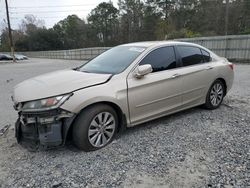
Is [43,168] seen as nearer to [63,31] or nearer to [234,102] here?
[234,102]

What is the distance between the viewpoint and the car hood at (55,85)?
10.7ft

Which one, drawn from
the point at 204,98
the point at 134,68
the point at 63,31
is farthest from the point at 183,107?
the point at 63,31

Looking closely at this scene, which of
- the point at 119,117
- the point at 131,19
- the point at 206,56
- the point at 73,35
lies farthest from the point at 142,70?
the point at 73,35

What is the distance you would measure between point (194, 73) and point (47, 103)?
282 centimetres

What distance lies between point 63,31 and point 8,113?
198 feet

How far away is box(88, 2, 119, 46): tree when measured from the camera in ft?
180

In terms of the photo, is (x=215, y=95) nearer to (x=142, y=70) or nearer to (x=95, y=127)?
(x=142, y=70)

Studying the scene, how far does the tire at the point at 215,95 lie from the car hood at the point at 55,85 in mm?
2445

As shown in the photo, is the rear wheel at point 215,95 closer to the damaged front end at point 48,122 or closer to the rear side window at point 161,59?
the rear side window at point 161,59

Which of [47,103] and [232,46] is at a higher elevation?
[232,46]

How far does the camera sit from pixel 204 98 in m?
4.93

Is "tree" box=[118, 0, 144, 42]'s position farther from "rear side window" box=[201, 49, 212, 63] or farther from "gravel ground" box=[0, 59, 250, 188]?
"gravel ground" box=[0, 59, 250, 188]

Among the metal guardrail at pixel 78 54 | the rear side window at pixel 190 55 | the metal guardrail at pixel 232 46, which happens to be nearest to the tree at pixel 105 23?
the metal guardrail at pixel 78 54

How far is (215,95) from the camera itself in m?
5.15
